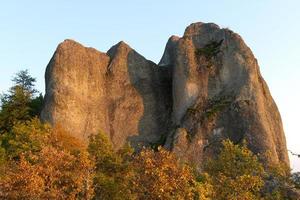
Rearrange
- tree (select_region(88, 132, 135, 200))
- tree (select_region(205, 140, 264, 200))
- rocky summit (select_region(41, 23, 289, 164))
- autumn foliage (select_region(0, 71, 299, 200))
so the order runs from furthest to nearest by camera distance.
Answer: rocky summit (select_region(41, 23, 289, 164)) → tree (select_region(88, 132, 135, 200)) → tree (select_region(205, 140, 264, 200)) → autumn foliage (select_region(0, 71, 299, 200))

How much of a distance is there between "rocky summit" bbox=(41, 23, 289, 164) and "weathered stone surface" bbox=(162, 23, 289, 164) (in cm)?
12

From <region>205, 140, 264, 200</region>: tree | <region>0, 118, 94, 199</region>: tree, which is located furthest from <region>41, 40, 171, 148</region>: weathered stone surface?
<region>0, 118, 94, 199</region>: tree

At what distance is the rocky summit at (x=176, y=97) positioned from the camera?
219 feet

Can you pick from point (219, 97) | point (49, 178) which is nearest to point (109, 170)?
point (49, 178)

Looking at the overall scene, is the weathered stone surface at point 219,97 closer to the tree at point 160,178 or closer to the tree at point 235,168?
the tree at point 235,168

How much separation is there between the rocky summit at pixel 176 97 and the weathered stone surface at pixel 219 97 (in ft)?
0.41

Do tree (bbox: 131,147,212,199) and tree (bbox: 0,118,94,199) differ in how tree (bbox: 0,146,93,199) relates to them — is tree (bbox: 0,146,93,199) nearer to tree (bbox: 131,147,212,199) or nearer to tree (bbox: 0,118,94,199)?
tree (bbox: 0,118,94,199)

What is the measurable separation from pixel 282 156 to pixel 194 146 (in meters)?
12.3

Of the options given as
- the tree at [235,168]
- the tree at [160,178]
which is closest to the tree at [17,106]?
the tree at [235,168]

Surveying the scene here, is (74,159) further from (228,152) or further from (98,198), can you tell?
(228,152)

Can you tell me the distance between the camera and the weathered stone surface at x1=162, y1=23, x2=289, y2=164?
217 ft

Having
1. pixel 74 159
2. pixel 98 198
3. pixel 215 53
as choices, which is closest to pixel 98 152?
pixel 98 198

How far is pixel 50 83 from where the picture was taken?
2707 inches

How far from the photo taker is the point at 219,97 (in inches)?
2803
